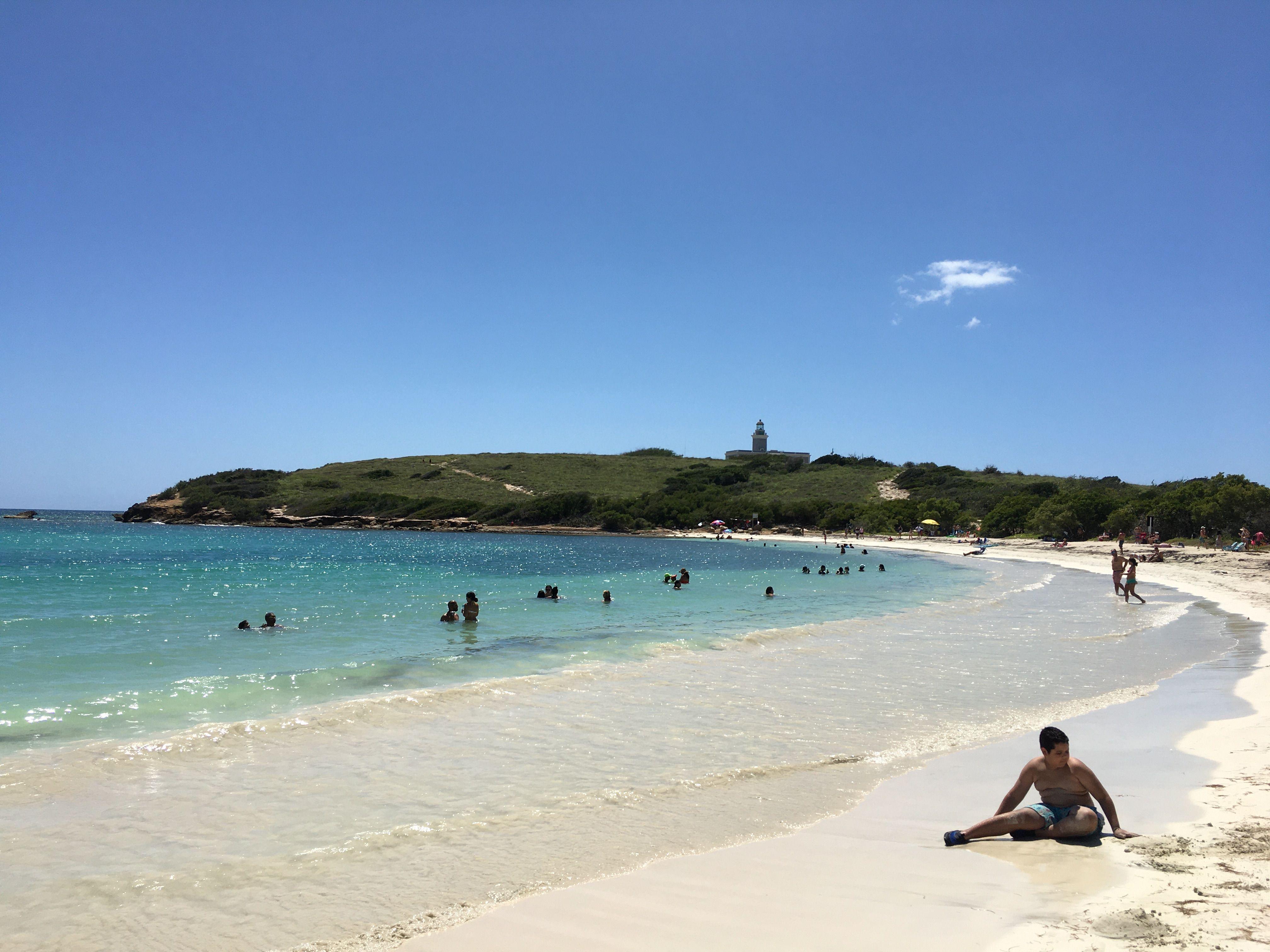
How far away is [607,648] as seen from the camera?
15.5m

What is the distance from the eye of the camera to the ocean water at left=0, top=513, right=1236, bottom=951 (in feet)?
16.5

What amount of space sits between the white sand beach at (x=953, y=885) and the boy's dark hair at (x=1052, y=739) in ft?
2.07

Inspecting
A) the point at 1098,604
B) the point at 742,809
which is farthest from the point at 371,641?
the point at 1098,604

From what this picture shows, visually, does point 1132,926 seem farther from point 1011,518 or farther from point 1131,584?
point 1011,518

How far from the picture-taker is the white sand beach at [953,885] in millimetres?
3990

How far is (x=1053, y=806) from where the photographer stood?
549 centimetres

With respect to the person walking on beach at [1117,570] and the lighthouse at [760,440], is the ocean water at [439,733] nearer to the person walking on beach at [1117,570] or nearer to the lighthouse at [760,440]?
the person walking on beach at [1117,570]

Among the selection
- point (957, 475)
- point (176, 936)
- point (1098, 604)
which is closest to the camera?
point (176, 936)

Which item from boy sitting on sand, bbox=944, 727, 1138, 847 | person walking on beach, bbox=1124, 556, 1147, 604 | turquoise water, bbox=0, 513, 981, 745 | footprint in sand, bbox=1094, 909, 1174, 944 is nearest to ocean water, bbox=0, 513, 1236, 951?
turquoise water, bbox=0, 513, 981, 745

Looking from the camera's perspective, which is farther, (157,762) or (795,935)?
(157,762)

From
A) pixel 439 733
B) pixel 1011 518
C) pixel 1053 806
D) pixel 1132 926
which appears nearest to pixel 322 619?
pixel 439 733

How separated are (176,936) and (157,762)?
12.9 ft

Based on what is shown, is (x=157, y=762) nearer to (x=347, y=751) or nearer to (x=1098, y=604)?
(x=347, y=751)

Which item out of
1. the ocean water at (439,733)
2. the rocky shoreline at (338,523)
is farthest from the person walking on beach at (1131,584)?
the rocky shoreline at (338,523)
